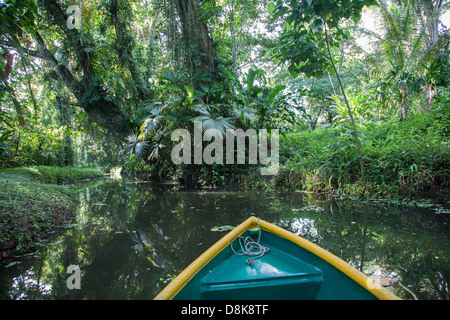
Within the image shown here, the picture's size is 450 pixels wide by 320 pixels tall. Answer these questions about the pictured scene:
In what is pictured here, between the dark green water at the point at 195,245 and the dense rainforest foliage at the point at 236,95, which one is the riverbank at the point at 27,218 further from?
the dense rainforest foliage at the point at 236,95

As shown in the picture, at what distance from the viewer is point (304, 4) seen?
2.96 m

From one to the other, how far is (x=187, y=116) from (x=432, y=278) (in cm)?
545

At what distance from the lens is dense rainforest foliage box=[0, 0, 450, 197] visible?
423 centimetres

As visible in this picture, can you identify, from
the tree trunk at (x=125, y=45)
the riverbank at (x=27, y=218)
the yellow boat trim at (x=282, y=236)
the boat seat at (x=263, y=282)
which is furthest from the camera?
the tree trunk at (x=125, y=45)

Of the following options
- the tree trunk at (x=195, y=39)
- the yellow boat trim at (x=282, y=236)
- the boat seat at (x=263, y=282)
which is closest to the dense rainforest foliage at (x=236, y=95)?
the tree trunk at (x=195, y=39)

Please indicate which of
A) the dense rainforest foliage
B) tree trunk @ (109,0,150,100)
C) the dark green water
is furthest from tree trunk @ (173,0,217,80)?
the dark green water

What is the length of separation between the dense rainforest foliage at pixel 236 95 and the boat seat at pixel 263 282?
294cm

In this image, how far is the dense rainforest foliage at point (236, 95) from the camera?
167 inches

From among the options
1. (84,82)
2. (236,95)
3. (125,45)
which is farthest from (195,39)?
(84,82)

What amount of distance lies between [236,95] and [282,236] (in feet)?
18.6

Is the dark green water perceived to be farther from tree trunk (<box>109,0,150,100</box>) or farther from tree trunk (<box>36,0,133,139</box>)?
tree trunk (<box>109,0,150,100</box>)

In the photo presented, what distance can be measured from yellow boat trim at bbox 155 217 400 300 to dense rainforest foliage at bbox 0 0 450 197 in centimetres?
264

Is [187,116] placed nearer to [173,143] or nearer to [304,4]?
[173,143]
